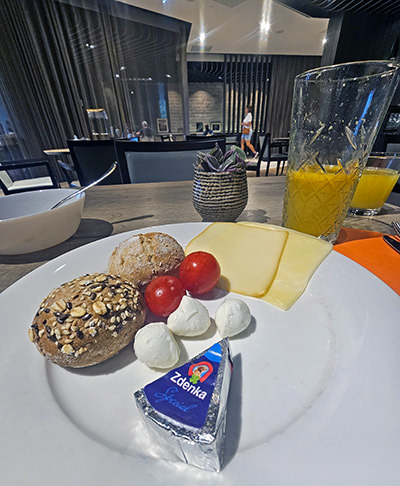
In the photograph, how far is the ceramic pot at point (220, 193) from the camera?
833 mm

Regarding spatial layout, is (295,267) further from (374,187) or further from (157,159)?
(157,159)

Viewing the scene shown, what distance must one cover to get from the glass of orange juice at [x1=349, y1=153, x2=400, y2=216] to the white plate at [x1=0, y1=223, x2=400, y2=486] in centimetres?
57

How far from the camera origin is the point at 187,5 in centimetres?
531

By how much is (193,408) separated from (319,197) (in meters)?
A: 0.72

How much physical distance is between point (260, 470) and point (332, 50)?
630 cm

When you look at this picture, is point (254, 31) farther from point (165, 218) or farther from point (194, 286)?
point (194, 286)

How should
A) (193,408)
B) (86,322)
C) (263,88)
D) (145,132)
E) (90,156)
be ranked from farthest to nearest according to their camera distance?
(263,88) → (145,132) → (90,156) → (86,322) → (193,408)

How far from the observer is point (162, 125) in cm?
786

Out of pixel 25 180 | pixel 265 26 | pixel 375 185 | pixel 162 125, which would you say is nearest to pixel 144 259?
pixel 375 185

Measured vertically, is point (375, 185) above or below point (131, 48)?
below

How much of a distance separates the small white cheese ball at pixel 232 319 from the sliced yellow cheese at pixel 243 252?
109mm

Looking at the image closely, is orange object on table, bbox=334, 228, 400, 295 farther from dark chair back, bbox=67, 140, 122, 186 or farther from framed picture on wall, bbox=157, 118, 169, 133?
framed picture on wall, bbox=157, 118, 169, 133

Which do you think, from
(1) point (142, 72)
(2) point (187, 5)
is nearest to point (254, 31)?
(2) point (187, 5)

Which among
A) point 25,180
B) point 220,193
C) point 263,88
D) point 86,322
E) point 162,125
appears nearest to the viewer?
point 86,322
